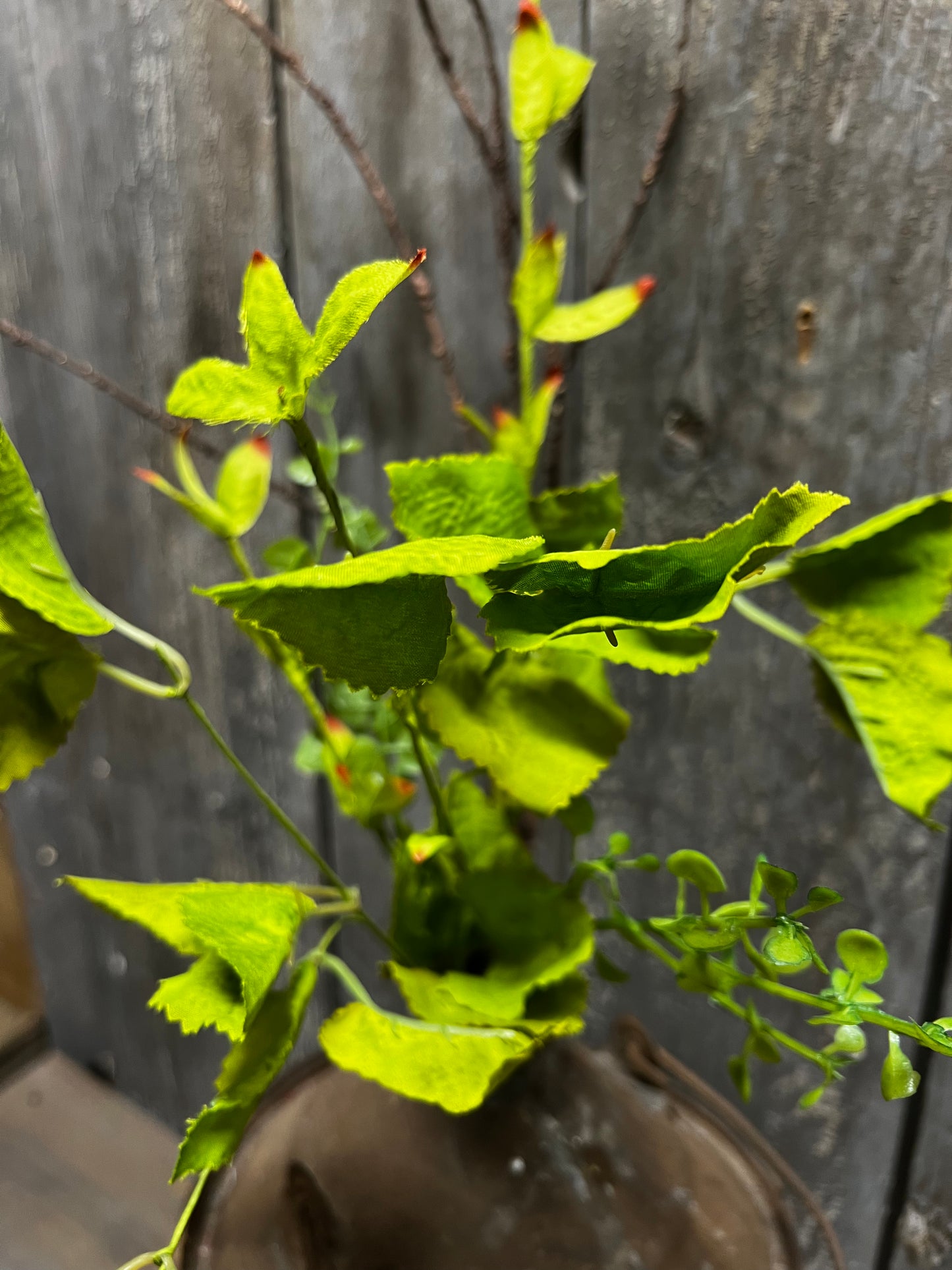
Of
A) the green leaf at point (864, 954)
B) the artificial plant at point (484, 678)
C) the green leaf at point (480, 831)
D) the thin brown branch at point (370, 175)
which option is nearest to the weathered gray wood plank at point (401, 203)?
the thin brown branch at point (370, 175)

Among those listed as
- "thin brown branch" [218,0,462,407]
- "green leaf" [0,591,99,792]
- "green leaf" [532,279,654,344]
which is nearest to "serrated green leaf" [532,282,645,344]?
"green leaf" [532,279,654,344]

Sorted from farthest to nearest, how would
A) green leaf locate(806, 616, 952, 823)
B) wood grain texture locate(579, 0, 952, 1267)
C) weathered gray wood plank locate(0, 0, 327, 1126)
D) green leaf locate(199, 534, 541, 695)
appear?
weathered gray wood plank locate(0, 0, 327, 1126), wood grain texture locate(579, 0, 952, 1267), green leaf locate(806, 616, 952, 823), green leaf locate(199, 534, 541, 695)

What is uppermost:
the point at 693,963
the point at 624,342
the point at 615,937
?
the point at 624,342

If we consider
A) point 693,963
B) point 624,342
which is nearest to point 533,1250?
point 693,963

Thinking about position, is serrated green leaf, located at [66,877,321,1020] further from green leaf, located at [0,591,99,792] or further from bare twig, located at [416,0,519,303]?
bare twig, located at [416,0,519,303]

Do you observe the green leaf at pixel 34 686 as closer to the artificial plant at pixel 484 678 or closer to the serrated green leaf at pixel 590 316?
the artificial plant at pixel 484 678

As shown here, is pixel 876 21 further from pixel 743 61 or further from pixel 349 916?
pixel 349 916
